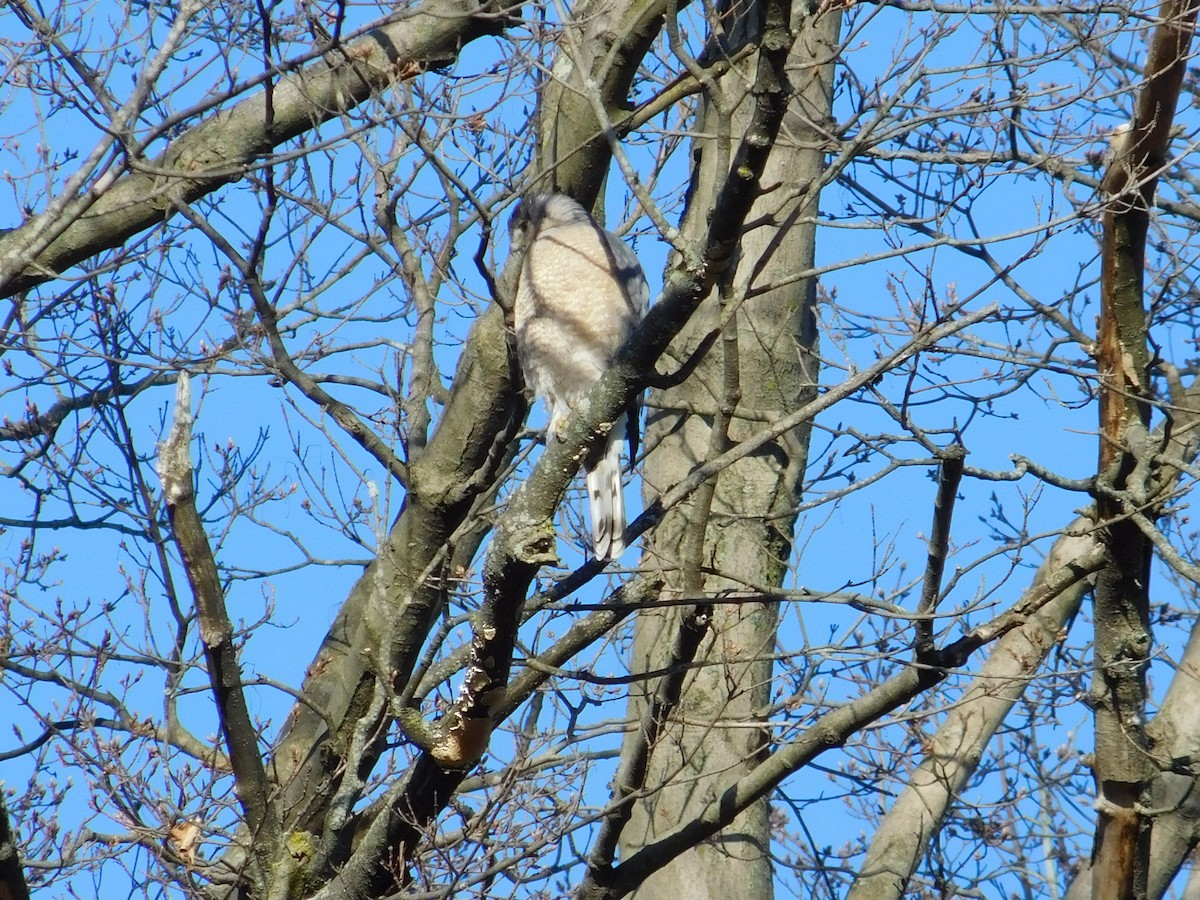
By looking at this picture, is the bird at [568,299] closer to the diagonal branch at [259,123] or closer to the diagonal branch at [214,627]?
the diagonal branch at [259,123]

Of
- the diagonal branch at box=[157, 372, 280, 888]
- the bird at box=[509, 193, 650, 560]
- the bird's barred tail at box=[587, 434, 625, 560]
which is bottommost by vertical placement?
the diagonal branch at box=[157, 372, 280, 888]

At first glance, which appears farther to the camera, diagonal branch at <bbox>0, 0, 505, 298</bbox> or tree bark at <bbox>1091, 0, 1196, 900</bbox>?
diagonal branch at <bbox>0, 0, 505, 298</bbox>

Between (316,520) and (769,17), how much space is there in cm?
307

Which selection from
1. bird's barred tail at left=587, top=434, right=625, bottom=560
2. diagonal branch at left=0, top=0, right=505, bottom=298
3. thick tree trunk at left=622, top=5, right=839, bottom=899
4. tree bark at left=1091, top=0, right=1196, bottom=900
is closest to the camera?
tree bark at left=1091, top=0, right=1196, bottom=900

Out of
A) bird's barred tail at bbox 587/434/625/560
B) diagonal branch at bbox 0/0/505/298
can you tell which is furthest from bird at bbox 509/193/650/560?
diagonal branch at bbox 0/0/505/298

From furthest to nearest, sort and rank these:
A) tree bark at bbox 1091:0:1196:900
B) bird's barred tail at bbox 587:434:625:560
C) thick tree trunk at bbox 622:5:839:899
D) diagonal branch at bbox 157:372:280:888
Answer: thick tree trunk at bbox 622:5:839:899 < bird's barred tail at bbox 587:434:625:560 < tree bark at bbox 1091:0:1196:900 < diagonal branch at bbox 157:372:280:888

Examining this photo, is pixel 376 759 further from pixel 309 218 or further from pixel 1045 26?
pixel 1045 26

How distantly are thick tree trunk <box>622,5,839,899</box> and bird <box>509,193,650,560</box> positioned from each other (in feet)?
1.06

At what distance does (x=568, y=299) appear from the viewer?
464 centimetres

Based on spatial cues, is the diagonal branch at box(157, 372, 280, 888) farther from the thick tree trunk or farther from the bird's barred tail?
the thick tree trunk

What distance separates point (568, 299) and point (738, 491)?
3.12 feet

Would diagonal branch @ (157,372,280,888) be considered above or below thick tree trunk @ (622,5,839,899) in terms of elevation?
below

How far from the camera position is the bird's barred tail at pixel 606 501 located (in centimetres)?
394

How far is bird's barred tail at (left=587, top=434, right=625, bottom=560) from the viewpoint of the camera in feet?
12.9
